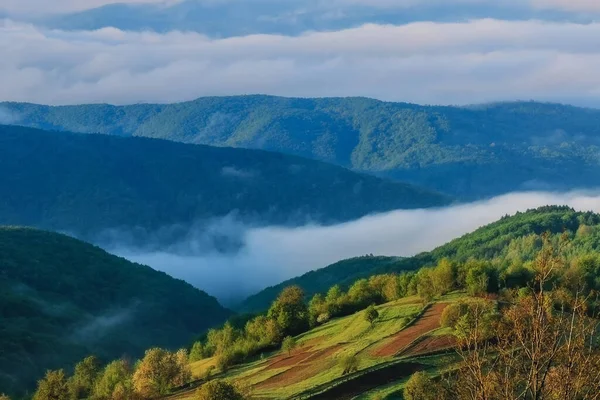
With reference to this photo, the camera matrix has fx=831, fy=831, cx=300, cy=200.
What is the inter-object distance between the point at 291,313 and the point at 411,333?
1745 inches

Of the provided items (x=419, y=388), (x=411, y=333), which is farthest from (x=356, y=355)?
(x=419, y=388)

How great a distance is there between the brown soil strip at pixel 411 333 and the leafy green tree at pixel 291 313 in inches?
1313

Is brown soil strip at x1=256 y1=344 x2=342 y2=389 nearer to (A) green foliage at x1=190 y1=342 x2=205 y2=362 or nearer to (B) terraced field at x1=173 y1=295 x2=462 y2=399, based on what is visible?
(B) terraced field at x1=173 y1=295 x2=462 y2=399

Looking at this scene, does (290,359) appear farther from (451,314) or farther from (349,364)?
(451,314)

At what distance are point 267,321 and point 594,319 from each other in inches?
5615

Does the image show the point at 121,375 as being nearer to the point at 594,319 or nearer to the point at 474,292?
the point at 474,292

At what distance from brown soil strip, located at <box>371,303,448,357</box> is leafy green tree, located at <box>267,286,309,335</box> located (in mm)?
33356

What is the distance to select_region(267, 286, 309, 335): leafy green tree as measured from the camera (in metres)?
162

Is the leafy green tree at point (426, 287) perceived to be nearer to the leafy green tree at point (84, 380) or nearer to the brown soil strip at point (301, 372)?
the brown soil strip at point (301, 372)

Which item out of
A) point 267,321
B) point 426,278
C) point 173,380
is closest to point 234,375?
point 173,380

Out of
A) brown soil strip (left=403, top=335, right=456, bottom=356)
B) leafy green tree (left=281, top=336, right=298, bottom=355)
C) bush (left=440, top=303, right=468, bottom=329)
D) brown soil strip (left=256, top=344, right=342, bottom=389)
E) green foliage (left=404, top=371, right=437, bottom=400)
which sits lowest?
green foliage (left=404, top=371, right=437, bottom=400)

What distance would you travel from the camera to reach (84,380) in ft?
509

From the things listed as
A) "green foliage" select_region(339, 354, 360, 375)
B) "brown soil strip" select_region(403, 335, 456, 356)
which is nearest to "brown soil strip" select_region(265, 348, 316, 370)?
"green foliage" select_region(339, 354, 360, 375)

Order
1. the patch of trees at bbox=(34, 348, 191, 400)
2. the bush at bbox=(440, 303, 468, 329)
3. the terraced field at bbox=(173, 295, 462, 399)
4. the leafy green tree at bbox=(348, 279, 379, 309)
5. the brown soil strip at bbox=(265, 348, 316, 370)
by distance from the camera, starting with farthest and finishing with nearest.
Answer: the leafy green tree at bbox=(348, 279, 379, 309)
the brown soil strip at bbox=(265, 348, 316, 370)
the patch of trees at bbox=(34, 348, 191, 400)
the bush at bbox=(440, 303, 468, 329)
the terraced field at bbox=(173, 295, 462, 399)
